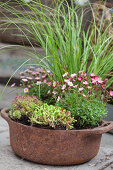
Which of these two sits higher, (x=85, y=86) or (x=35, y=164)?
(x=85, y=86)

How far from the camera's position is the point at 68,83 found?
1.59 m

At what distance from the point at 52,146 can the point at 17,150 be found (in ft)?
0.77

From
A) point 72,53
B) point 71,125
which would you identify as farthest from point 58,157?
point 72,53

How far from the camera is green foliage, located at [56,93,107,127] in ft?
4.92

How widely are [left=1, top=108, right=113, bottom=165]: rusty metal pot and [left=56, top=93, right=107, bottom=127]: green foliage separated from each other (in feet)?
0.25

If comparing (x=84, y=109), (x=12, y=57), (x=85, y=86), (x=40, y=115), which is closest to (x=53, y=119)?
(x=40, y=115)

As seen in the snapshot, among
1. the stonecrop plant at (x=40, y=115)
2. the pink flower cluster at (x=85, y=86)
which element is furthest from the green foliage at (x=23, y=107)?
the pink flower cluster at (x=85, y=86)

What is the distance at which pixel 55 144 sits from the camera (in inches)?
56.4

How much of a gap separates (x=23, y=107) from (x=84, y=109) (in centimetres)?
36

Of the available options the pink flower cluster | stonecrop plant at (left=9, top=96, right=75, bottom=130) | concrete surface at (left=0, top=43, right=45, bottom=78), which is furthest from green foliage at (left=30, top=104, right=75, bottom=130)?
concrete surface at (left=0, top=43, right=45, bottom=78)

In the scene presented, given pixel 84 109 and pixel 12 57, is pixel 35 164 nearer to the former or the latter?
pixel 84 109

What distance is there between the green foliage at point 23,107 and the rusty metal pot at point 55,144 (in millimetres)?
52

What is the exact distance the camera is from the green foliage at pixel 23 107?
1514 mm

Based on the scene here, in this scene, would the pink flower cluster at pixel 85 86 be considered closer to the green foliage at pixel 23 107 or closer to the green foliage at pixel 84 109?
the green foliage at pixel 84 109
